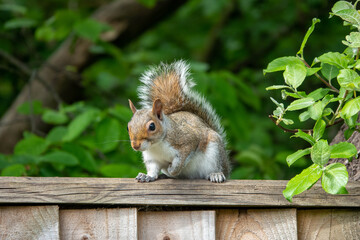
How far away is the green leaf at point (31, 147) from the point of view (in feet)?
7.74

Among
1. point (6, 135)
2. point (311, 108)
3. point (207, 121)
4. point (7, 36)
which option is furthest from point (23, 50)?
point (311, 108)

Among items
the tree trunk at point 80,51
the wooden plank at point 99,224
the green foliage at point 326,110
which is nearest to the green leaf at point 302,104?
the green foliage at point 326,110

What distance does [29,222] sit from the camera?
53.6 inches

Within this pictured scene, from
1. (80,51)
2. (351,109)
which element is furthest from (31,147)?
(351,109)

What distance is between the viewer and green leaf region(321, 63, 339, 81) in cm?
140

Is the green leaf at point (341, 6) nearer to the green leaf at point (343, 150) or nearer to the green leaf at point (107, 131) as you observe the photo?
the green leaf at point (343, 150)

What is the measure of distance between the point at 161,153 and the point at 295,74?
713 mm

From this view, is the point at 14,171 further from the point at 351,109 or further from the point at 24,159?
the point at 351,109

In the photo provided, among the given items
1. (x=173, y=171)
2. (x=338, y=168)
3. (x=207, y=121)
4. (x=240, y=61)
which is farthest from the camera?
(x=240, y=61)

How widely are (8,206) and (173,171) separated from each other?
0.61 meters

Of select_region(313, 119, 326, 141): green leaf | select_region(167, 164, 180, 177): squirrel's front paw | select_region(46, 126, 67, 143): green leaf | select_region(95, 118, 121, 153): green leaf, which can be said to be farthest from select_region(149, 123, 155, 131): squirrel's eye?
select_region(46, 126, 67, 143): green leaf

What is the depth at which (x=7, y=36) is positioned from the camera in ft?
12.0

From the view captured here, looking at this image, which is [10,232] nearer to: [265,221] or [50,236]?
[50,236]

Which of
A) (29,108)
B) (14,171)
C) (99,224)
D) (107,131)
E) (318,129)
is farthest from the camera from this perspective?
(29,108)
